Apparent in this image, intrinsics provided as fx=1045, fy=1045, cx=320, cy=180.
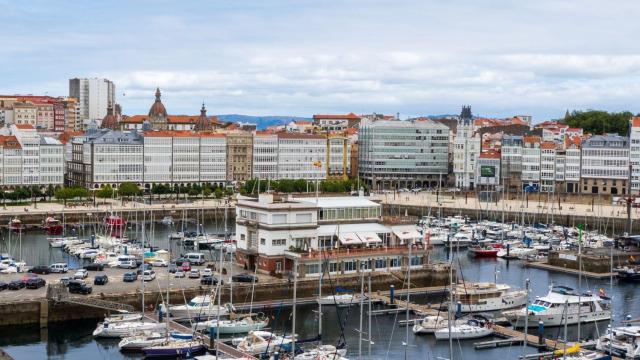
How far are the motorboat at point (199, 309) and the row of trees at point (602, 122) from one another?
292ft

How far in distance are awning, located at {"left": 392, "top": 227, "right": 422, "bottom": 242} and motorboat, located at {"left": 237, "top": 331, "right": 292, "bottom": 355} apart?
14.0 m

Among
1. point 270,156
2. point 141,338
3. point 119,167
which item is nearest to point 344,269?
point 141,338

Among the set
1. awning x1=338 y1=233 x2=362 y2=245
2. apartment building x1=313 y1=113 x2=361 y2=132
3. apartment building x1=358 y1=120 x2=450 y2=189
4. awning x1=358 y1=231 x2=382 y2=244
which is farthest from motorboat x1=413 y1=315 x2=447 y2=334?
apartment building x1=313 y1=113 x2=361 y2=132

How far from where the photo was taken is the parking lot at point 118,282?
40.4 m

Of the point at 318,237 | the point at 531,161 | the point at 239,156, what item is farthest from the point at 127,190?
the point at 318,237

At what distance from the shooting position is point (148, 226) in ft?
250

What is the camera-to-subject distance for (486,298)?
1673 inches

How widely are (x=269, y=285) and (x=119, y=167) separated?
56442 millimetres

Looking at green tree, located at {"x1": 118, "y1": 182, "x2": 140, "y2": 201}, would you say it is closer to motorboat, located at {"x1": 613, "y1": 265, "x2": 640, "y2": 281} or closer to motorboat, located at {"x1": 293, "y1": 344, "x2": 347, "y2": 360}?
motorboat, located at {"x1": 613, "y1": 265, "x2": 640, "y2": 281}

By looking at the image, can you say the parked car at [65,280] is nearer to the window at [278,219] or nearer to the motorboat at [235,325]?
the motorboat at [235,325]

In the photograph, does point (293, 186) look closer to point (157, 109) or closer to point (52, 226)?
point (52, 226)

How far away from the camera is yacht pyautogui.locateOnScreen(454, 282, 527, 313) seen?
1656 inches

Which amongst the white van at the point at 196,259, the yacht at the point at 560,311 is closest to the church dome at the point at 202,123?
the white van at the point at 196,259

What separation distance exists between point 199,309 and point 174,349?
18.1ft
